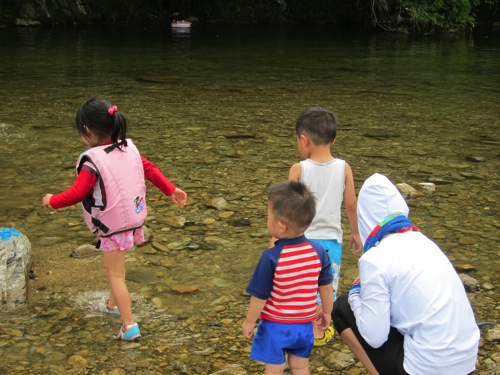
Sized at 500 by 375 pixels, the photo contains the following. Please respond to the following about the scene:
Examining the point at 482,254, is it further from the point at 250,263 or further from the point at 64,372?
the point at 64,372

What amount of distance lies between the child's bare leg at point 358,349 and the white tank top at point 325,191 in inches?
23.6

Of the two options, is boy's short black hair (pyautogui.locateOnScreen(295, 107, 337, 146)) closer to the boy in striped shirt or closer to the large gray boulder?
the boy in striped shirt

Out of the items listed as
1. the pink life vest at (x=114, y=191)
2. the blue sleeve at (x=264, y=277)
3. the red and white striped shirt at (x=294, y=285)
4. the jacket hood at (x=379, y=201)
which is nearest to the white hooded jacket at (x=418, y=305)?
the jacket hood at (x=379, y=201)

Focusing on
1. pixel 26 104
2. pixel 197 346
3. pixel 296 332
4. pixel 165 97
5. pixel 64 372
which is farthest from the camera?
pixel 165 97

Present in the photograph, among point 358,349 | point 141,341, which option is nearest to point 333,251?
point 358,349

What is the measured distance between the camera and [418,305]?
2484 mm

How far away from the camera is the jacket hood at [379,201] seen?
2717 mm

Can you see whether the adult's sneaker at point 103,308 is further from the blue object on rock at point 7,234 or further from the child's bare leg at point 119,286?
the blue object on rock at point 7,234

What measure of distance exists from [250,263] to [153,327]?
3.47 feet

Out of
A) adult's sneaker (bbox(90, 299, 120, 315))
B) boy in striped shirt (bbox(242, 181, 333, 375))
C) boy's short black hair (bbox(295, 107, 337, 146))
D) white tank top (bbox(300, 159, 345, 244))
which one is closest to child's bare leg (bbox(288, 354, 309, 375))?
boy in striped shirt (bbox(242, 181, 333, 375))

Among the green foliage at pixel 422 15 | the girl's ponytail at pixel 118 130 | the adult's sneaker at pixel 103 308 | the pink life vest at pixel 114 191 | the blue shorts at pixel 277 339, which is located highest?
the green foliage at pixel 422 15

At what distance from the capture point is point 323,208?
134 inches

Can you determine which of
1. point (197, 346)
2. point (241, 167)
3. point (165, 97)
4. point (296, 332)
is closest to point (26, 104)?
point (165, 97)

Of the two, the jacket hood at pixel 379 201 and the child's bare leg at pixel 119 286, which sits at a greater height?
the jacket hood at pixel 379 201
